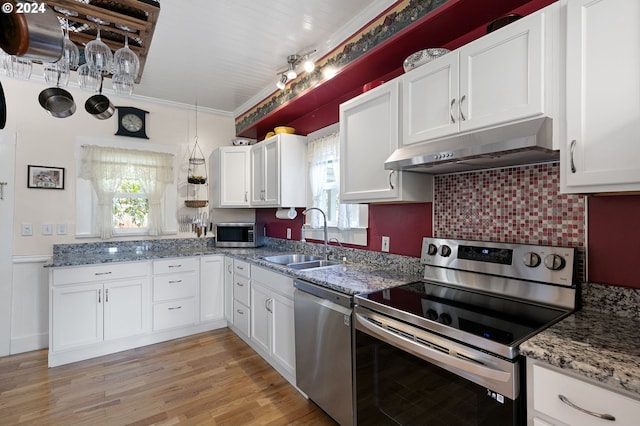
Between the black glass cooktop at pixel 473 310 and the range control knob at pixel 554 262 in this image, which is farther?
the range control knob at pixel 554 262

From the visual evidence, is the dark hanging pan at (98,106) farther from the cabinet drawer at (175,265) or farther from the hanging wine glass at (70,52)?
the cabinet drawer at (175,265)

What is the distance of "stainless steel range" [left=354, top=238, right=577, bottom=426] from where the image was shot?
1.06 m

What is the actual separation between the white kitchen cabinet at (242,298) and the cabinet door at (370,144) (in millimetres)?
1351

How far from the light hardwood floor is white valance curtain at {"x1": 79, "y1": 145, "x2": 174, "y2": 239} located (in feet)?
4.45

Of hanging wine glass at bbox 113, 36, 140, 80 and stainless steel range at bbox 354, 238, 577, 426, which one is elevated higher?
hanging wine glass at bbox 113, 36, 140, 80

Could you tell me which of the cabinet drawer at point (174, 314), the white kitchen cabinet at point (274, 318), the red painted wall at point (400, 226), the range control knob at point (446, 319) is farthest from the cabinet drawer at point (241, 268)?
the range control knob at point (446, 319)

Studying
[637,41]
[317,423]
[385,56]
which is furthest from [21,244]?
[637,41]

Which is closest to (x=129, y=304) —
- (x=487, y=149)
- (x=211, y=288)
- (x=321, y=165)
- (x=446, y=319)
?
(x=211, y=288)

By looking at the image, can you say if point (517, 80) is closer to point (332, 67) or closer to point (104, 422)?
point (332, 67)

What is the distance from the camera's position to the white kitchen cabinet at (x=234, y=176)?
147 inches

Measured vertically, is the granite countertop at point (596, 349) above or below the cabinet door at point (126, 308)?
above

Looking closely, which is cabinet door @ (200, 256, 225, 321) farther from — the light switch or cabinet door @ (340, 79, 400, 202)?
cabinet door @ (340, 79, 400, 202)

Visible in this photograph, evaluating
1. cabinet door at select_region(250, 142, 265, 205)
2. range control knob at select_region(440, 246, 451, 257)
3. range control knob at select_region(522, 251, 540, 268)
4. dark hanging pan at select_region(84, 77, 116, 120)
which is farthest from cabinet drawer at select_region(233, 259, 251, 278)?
range control knob at select_region(522, 251, 540, 268)

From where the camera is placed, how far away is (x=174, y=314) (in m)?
3.22
